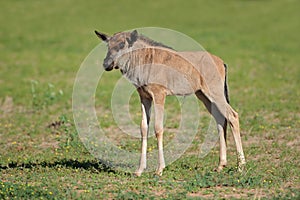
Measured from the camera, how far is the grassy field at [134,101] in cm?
872

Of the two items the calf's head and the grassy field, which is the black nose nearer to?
the calf's head

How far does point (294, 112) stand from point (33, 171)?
7139 mm

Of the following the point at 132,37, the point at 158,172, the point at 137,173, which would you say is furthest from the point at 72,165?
the point at 132,37

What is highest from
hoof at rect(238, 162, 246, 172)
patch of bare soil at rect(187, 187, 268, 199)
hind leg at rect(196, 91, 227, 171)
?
hind leg at rect(196, 91, 227, 171)

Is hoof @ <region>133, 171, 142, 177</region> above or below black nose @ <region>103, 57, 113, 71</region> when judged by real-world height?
below

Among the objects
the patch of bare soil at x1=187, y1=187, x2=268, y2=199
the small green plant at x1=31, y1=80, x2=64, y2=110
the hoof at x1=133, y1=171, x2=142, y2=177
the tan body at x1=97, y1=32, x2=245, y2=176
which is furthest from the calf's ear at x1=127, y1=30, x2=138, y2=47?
the small green plant at x1=31, y1=80, x2=64, y2=110

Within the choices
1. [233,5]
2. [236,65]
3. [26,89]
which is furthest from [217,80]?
[233,5]

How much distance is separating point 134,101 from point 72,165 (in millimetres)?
5927

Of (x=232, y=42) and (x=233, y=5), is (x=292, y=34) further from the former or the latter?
(x=233, y=5)

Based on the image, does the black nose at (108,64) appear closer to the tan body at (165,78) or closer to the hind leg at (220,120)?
the tan body at (165,78)

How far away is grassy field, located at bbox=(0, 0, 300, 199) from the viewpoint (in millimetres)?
8719

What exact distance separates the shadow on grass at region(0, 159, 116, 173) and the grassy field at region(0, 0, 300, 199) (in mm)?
18

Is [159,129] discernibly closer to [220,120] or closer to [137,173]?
[137,173]

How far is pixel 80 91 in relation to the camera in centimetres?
1706
